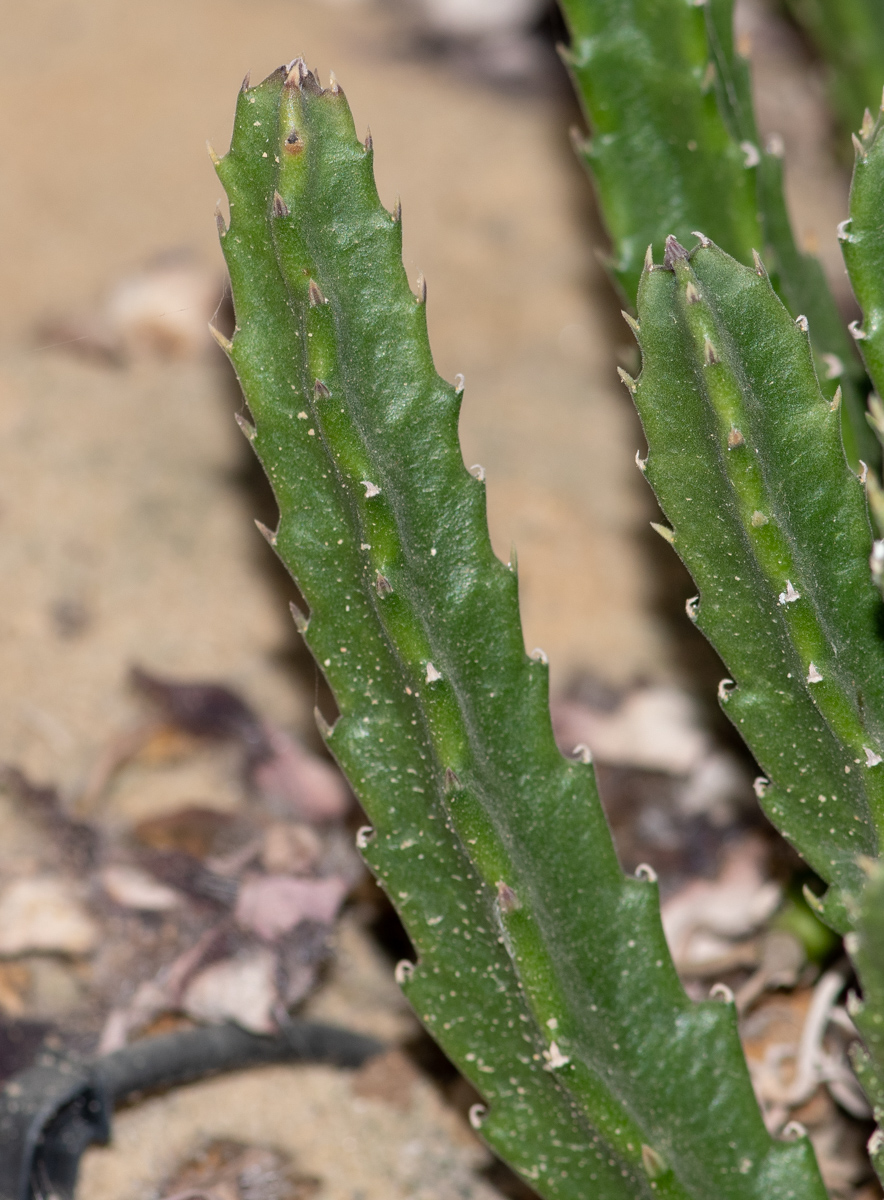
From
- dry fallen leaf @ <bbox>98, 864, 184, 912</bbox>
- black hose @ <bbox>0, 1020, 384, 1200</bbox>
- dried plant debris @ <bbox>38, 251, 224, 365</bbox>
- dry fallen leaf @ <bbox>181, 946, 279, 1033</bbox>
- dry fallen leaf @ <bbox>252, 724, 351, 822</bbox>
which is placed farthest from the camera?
dried plant debris @ <bbox>38, 251, 224, 365</bbox>

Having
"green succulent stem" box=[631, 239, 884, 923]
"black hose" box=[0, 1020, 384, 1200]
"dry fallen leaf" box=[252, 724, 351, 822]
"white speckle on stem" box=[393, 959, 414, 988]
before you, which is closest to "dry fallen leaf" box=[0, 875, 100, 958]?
"black hose" box=[0, 1020, 384, 1200]

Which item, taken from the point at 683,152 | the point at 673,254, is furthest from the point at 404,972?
the point at 683,152

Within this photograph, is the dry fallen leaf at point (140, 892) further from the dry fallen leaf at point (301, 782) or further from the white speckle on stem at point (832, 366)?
the white speckle on stem at point (832, 366)

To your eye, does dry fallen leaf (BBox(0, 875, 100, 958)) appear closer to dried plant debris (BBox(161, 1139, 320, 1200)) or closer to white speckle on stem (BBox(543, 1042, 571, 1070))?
dried plant debris (BBox(161, 1139, 320, 1200))

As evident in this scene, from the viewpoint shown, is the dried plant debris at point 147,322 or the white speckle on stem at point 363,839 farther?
the dried plant debris at point 147,322

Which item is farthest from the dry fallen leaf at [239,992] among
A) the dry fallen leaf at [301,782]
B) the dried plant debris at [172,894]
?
the dry fallen leaf at [301,782]

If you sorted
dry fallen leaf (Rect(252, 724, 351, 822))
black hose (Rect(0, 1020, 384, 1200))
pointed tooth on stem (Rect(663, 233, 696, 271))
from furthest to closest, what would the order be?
dry fallen leaf (Rect(252, 724, 351, 822))
black hose (Rect(0, 1020, 384, 1200))
pointed tooth on stem (Rect(663, 233, 696, 271))

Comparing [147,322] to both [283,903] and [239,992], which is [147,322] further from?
[239,992]
